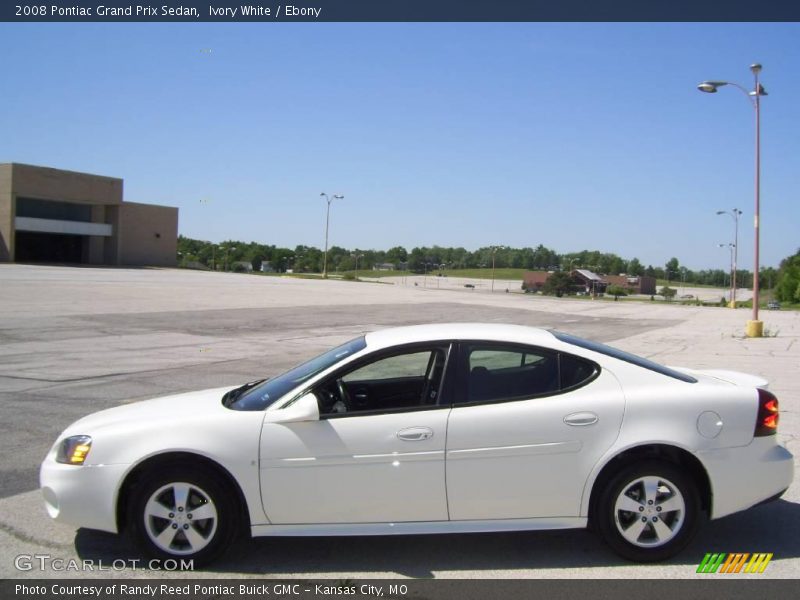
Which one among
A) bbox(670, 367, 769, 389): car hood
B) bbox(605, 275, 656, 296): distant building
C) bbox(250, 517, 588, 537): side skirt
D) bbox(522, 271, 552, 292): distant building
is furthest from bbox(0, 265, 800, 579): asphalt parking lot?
bbox(605, 275, 656, 296): distant building

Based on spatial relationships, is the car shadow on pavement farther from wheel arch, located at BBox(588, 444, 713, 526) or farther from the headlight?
the headlight

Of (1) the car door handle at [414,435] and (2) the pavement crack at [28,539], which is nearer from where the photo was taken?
(1) the car door handle at [414,435]

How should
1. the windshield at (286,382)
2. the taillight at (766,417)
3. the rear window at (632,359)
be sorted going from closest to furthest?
the taillight at (766,417) < the windshield at (286,382) < the rear window at (632,359)

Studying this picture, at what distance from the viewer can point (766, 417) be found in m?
4.43

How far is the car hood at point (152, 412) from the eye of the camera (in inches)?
174

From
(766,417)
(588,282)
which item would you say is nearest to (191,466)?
(766,417)

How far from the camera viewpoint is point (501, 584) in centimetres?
402

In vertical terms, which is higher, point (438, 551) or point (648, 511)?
point (648, 511)

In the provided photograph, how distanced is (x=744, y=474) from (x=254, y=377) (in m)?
8.78

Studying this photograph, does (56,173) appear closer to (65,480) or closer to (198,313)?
(198,313)

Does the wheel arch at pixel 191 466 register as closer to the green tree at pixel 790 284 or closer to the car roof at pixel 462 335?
the car roof at pixel 462 335

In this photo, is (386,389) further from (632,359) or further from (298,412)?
(632,359)

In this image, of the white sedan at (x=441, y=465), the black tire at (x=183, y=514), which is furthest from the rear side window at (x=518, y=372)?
the black tire at (x=183, y=514)

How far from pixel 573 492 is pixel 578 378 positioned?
0.71 m
